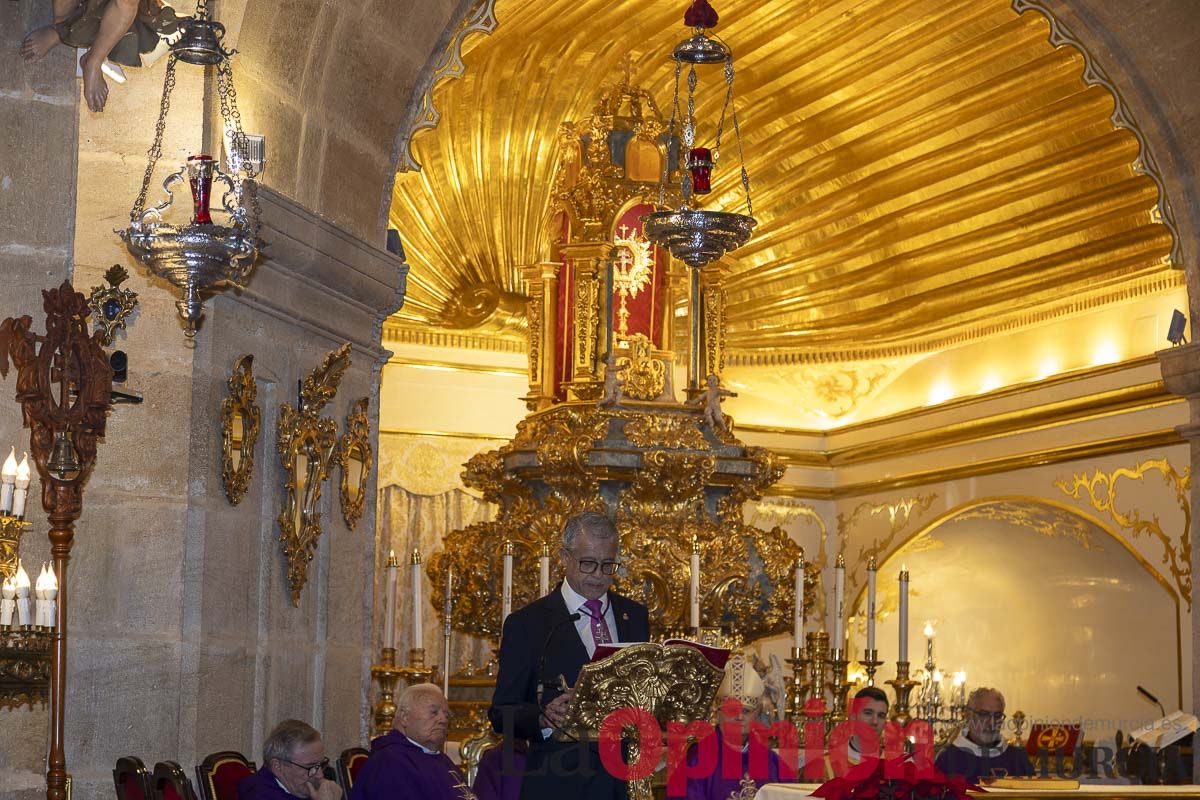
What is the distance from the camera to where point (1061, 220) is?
1166cm

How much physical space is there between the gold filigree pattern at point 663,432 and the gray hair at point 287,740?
454cm

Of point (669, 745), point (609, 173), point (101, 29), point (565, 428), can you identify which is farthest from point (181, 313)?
point (609, 173)

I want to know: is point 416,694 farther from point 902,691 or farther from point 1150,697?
point 1150,697

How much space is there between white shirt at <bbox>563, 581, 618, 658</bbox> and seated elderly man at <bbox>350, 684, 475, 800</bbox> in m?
0.82

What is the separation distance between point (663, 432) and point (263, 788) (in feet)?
15.8

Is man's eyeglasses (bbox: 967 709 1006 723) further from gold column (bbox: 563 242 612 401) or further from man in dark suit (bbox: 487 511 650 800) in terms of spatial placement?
gold column (bbox: 563 242 612 401)

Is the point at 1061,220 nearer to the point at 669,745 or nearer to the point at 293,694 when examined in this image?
the point at 293,694

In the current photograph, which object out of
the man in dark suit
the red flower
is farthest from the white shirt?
the red flower

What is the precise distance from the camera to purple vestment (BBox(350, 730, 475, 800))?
551 cm

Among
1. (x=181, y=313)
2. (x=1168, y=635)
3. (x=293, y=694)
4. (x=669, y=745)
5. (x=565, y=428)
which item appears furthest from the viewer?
(x=1168, y=635)

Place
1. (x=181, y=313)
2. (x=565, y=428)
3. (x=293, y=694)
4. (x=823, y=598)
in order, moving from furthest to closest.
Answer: (x=823, y=598) < (x=565, y=428) < (x=293, y=694) < (x=181, y=313)

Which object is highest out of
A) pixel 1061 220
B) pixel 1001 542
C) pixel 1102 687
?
pixel 1061 220

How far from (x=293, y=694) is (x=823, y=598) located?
7197mm

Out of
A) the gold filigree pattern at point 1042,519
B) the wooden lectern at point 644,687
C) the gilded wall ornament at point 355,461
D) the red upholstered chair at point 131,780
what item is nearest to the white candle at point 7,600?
the red upholstered chair at point 131,780
